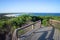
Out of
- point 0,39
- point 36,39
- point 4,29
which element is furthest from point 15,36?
point 4,29

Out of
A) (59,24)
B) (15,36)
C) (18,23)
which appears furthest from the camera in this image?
(18,23)

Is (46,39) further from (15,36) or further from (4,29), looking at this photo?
(4,29)

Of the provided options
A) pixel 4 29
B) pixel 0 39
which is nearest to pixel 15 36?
pixel 0 39

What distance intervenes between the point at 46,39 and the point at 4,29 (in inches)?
383

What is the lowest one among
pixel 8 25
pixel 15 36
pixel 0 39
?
pixel 0 39

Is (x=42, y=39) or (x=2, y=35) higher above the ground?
(x=42, y=39)

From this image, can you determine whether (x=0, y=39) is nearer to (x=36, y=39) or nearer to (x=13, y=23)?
(x=13, y=23)

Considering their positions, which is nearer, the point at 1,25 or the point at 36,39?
the point at 36,39

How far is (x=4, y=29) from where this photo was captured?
18562 mm

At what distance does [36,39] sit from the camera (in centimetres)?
952

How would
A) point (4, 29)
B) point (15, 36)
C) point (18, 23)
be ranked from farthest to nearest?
1. point (18, 23)
2. point (4, 29)
3. point (15, 36)

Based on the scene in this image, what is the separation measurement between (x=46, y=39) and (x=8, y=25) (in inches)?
414

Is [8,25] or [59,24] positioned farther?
[8,25]

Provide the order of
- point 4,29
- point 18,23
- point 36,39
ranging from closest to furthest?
1. point 36,39
2. point 4,29
3. point 18,23
